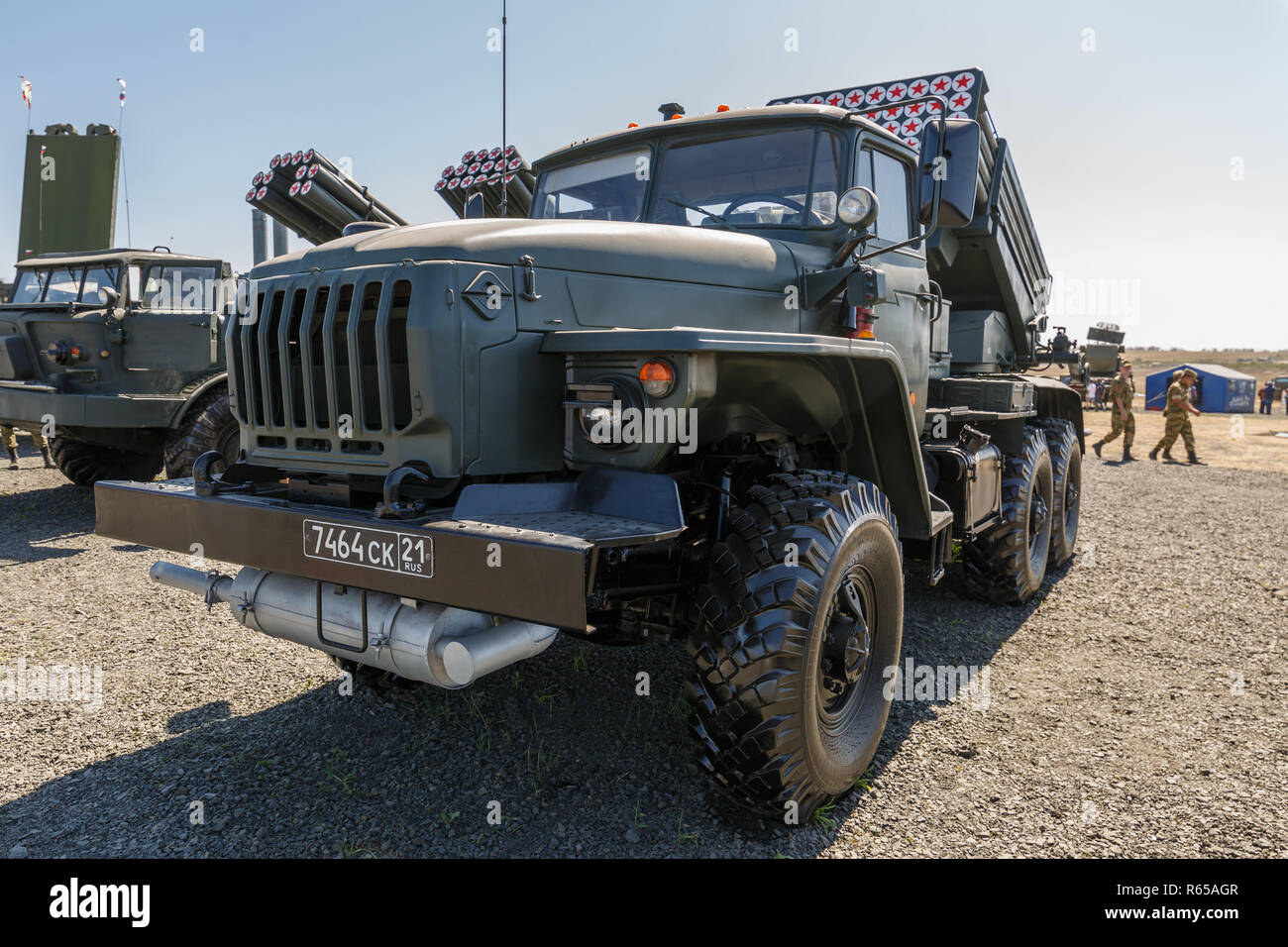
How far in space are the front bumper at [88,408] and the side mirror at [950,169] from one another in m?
6.74

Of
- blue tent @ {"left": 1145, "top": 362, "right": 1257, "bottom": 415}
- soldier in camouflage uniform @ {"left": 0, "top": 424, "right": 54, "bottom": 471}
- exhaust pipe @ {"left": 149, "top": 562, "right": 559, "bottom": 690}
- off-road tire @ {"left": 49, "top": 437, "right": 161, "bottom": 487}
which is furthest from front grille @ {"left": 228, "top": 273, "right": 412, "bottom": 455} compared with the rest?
blue tent @ {"left": 1145, "top": 362, "right": 1257, "bottom": 415}

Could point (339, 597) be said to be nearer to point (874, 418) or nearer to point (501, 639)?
point (501, 639)

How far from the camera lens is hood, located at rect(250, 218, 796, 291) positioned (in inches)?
106

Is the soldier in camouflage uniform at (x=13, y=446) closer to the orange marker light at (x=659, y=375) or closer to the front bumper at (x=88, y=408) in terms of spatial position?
the front bumper at (x=88, y=408)

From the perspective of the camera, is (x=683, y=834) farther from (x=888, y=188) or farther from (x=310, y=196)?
(x=310, y=196)

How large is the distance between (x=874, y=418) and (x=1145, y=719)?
6.03ft

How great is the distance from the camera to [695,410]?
2.62 meters

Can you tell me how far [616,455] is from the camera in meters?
2.65

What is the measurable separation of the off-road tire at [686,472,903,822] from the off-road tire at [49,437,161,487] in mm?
8238

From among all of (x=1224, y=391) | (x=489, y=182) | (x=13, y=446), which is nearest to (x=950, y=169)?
(x=489, y=182)

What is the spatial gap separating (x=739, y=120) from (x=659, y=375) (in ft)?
5.68

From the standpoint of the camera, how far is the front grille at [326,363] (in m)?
2.64

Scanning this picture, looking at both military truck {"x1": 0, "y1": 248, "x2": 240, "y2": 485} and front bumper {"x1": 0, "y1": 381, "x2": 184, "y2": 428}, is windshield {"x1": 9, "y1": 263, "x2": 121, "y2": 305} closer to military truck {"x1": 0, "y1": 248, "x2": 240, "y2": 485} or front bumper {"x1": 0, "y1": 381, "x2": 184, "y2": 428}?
military truck {"x1": 0, "y1": 248, "x2": 240, "y2": 485}
